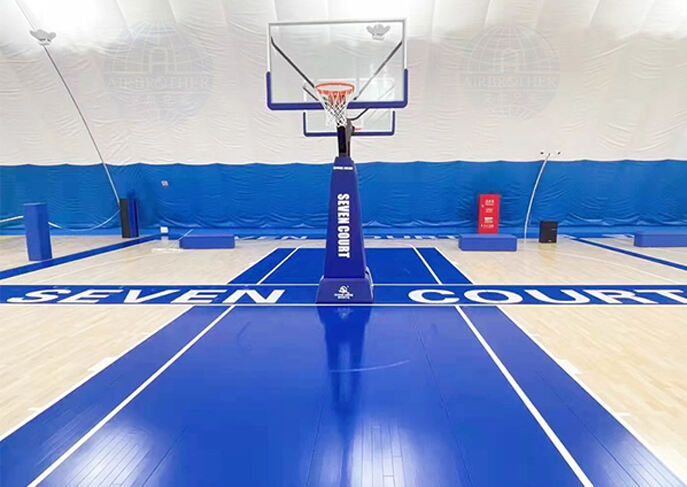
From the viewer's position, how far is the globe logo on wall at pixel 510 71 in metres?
11.5

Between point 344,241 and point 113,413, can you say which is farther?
point 344,241

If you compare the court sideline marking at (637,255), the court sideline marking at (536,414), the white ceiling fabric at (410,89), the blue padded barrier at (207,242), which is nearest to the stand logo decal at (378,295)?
the court sideline marking at (536,414)

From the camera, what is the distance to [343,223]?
536cm

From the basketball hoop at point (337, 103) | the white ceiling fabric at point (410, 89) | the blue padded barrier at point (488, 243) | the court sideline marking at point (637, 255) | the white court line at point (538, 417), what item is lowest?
the white court line at point (538, 417)

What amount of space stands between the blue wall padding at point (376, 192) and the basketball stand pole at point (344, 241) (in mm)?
7398

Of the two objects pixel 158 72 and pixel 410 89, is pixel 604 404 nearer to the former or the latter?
pixel 410 89

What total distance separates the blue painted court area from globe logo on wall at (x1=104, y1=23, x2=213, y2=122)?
30.7 feet

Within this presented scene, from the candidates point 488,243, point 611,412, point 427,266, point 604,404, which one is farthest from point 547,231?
point 611,412

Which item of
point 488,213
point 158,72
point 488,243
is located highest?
point 158,72

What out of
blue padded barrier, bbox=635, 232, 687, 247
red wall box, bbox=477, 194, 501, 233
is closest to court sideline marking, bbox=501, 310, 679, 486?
blue padded barrier, bbox=635, 232, 687, 247

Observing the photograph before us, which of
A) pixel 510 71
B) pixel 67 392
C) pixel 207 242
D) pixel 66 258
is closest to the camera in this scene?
pixel 67 392

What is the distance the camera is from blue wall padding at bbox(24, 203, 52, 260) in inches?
330

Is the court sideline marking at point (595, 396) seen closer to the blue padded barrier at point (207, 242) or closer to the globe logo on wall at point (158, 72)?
the blue padded barrier at point (207, 242)

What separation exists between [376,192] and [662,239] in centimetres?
676
